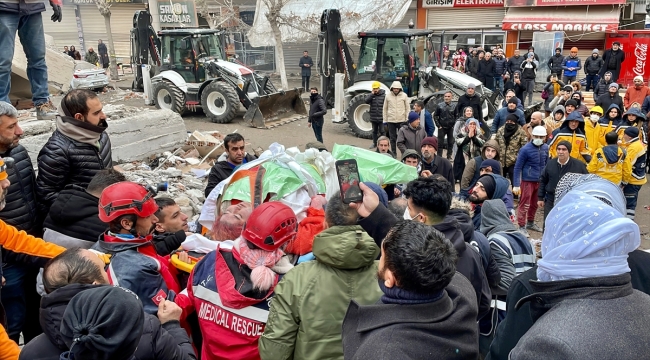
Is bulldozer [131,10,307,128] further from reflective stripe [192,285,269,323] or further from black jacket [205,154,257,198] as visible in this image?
reflective stripe [192,285,269,323]

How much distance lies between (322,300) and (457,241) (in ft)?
2.96

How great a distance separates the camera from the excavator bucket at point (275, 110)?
509 inches

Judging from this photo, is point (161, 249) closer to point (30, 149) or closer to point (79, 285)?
point (79, 285)

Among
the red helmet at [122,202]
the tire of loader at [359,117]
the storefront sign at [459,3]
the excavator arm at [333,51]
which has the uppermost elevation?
the storefront sign at [459,3]

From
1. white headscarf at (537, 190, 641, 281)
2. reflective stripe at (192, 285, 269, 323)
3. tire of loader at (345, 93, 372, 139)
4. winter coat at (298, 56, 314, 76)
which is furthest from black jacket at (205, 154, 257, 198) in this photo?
winter coat at (298, 56, 314, 76)

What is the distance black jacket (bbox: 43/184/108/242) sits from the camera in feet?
10.1

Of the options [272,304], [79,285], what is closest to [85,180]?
[79,285]

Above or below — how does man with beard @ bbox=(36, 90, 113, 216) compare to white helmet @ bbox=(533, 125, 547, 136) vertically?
above

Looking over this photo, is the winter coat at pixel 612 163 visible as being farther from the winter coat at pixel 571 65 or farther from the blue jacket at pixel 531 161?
the winter coat at pixel 571 65

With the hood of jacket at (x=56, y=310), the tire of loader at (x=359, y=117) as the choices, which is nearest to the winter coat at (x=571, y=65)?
the tire of loader at (x=359, y=117)

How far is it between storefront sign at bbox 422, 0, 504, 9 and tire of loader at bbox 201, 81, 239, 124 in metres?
13.1

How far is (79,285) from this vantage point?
201 cm

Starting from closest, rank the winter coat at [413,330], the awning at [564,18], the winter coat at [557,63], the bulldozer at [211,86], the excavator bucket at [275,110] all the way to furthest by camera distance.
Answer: the winter coat at [413,330], the excavator bucket at [275,110], the bulldozer at [211,86], the winter coat at [557,63], the awning at [564,18]

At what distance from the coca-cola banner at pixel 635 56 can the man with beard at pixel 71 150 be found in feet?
60.5
